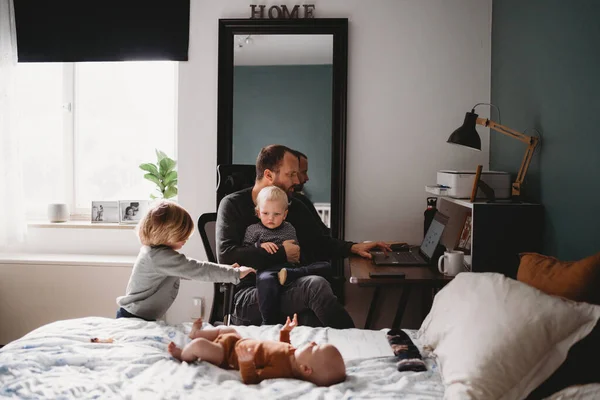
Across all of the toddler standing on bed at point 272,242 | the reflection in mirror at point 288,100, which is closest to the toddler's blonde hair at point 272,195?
the toddler standing on bed at point 272,242

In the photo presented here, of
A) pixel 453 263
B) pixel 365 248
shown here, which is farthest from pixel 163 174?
pixel 453 263

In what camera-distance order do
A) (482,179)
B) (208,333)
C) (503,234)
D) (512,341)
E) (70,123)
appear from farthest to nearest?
(70,123)
(482,179)
(503,234)
(208,333)
(512,341)

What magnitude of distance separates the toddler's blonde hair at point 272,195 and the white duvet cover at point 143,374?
90 cm

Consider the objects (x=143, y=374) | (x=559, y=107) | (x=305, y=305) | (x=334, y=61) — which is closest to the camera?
(x=143, y=374)

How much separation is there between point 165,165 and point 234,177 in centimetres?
86

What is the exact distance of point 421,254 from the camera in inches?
122

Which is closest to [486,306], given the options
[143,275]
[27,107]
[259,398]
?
[259,398]

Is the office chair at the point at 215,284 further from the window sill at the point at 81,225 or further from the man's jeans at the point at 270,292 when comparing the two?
the window sill at the point at 81,225

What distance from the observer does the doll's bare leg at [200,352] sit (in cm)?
186

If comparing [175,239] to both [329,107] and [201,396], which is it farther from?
[329,107]

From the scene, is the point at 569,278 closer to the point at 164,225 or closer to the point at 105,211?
the point at 164,225

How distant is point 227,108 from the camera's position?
144 inches

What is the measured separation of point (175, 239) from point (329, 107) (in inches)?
63.2

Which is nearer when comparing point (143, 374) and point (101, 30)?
point (143, 374)
